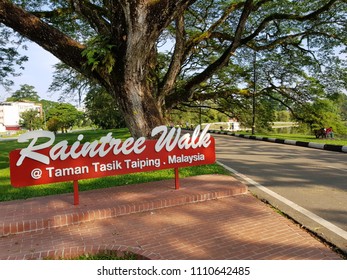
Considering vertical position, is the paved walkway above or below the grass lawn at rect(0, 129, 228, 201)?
below

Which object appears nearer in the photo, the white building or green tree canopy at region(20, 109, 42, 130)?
green tree canopy at region(20, 109, 42, 130)

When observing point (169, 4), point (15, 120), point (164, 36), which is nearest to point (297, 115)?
point (164, 36)

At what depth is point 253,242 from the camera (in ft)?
12.3

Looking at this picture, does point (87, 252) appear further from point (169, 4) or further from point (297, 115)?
point (297, 115)

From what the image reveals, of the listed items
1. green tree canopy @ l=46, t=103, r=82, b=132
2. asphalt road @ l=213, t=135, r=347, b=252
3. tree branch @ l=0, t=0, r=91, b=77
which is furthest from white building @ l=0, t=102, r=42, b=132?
asphalt road @ l=213, t=135, r=347, b=252

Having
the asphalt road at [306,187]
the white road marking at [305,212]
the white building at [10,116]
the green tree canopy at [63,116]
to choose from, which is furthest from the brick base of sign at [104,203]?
the white building at [10,116]

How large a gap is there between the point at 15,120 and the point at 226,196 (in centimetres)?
10897

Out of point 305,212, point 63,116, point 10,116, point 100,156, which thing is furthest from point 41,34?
point 10,116

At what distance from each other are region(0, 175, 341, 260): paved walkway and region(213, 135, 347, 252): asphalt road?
1.04ft

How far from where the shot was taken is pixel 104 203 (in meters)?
5.27

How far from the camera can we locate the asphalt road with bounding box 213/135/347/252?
4.33 metres

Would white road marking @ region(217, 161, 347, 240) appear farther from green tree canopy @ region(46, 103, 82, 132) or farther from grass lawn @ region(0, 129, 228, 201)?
green tree canopy @ region(46, 103, 82, 132)

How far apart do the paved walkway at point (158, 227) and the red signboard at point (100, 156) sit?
545 millimetres

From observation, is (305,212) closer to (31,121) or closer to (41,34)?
(41,34)
